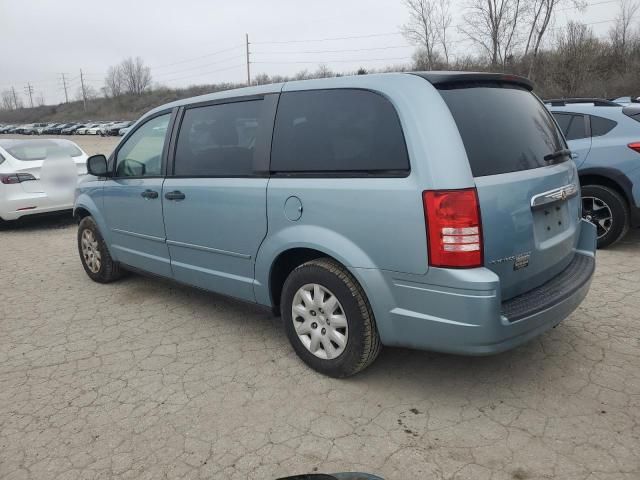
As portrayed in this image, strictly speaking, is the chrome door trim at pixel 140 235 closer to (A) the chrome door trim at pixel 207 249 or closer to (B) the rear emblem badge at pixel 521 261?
(A) the chrome door trim at pixel 207 249

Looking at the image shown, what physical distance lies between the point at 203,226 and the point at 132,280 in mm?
2116

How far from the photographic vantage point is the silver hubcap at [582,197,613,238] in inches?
222

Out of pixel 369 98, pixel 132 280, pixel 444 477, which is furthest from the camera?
pixel 132 280

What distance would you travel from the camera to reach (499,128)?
111 inches

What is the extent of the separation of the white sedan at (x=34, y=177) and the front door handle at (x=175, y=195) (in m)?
4.23

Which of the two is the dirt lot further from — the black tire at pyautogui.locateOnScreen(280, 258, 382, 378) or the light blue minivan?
the light blue minivan

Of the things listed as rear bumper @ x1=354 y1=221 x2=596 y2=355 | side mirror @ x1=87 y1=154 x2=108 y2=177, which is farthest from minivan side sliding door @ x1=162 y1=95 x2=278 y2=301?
side mirror @ x1=87 y1=154 x2=108 y2=177

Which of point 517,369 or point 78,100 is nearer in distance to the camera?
point 517,369

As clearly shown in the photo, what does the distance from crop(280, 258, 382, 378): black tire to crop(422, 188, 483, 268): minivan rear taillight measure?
0.58 m

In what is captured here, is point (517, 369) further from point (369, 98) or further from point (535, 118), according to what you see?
point (369, 98)

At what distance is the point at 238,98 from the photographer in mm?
3613

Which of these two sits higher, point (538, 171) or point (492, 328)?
point (538, 171)

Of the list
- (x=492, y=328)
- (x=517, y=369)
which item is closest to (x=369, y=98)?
(x=492, y=328)

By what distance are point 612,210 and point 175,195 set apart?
4.55 meters
